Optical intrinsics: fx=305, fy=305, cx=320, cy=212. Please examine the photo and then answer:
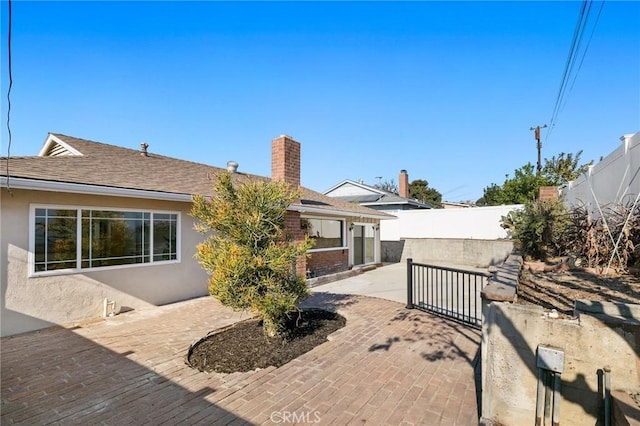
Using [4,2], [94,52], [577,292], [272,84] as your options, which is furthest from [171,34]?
[577,292]

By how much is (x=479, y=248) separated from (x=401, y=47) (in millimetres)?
10627

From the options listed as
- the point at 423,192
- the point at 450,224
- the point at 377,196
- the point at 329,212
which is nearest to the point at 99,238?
the point at 329,212

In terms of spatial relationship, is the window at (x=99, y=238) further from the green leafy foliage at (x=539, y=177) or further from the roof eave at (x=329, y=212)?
the green leafy foliage at (x=539, y=177)

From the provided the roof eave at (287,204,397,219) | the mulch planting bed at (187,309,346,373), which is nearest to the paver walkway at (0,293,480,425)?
the mulch planting bed at (187,309,346,373)

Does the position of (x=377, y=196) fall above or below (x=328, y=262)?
above

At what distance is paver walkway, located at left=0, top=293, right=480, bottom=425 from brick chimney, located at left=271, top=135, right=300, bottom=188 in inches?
213

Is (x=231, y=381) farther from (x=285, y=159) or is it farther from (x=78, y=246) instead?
(x=285, y=159)

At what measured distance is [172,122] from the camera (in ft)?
42.6

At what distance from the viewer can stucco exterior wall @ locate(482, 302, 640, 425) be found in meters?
2.37

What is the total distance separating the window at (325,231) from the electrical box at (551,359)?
8727 millimetres

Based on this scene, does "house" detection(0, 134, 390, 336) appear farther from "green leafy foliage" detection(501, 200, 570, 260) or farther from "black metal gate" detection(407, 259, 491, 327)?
"green leafy foliage" detection(501, 200, 570, 260)

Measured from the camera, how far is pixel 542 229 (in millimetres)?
7520

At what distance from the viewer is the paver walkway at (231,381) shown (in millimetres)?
3145

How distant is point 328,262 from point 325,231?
1.26 m
